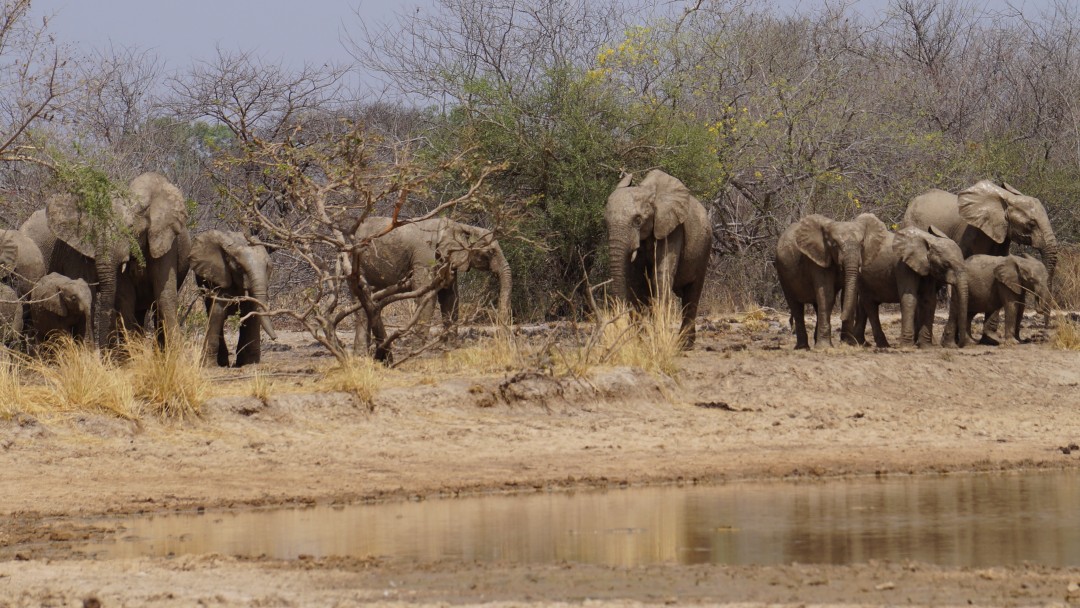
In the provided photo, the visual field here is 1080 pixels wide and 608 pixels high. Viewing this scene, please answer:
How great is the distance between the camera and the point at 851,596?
21.1 feet

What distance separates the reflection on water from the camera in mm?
7805

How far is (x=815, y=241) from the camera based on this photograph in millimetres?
18297

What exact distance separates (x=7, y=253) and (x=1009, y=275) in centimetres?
1082

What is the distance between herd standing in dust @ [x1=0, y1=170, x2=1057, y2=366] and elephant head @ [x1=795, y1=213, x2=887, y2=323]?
0.02m

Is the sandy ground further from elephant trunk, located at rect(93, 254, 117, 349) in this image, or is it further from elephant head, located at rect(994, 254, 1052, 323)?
elephant trunk, located at rect(93, 254, 117, 349)

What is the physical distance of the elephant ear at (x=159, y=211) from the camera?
16281 mm

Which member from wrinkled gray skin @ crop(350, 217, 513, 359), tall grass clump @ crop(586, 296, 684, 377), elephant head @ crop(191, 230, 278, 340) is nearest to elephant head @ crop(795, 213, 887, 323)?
tall grass clump @ crop(586, 296, 684, 377)

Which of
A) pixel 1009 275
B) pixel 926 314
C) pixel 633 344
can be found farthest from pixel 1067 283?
pixel 633 344

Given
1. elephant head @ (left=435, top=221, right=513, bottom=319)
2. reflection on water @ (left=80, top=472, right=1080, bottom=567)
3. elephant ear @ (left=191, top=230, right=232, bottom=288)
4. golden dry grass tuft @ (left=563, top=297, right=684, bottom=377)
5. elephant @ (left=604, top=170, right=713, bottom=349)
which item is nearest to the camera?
reflection on water @ (left=80, top=472, right=1080, bottom=567)

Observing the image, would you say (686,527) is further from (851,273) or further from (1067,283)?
(1067,283)

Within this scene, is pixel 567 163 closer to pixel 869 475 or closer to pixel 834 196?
pixel 834 196

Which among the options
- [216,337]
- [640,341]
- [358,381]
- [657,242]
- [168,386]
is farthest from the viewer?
[657,242]

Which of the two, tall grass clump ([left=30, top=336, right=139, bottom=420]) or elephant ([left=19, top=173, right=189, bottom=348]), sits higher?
elephant ([left=19, top=173, right=189, bottom=348])

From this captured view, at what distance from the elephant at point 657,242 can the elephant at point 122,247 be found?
4.73 metres
